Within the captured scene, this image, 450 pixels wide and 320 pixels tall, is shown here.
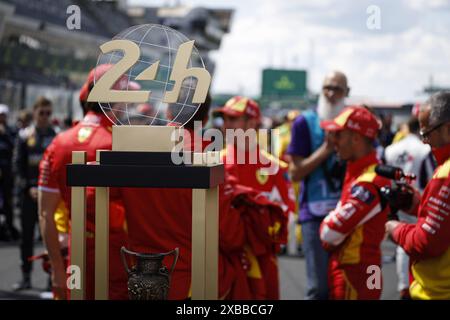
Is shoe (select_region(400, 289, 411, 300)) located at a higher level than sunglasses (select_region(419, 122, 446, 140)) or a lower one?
lower

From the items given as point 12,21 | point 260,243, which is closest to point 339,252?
point 260,243

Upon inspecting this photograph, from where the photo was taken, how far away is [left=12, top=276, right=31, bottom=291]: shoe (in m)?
7.16

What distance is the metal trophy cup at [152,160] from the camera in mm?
2297

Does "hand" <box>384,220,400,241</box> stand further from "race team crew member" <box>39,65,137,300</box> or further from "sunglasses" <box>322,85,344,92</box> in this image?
"sunglasses" <box>322,85,344,92</box>

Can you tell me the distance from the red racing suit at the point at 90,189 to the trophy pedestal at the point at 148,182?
1.23 feet

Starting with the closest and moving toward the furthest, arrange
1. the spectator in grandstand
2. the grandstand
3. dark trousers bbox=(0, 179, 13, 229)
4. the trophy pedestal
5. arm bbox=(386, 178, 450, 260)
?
the trophy pedestal, arm bbox=(386, 178, 450, 260), the spectator in grandstand, dark trousers bbox=(0, 179, 13, 229), the grandstand

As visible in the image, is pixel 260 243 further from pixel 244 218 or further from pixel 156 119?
pixel 156 119

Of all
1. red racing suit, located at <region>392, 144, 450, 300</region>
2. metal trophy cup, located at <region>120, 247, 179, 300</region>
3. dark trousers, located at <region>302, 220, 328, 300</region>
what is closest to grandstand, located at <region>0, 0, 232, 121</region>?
dark trousers, located at <region>302, 220, 328, 300</region>

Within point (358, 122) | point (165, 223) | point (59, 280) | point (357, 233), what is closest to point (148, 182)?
point (165, 223)

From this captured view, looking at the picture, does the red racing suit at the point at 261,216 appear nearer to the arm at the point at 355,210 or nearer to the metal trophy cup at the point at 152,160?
the arm at the point at 355,210

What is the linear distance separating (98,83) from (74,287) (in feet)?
2.25

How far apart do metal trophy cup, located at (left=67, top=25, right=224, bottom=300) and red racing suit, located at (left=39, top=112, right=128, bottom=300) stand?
1.42ft

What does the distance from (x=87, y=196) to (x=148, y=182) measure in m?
0.88

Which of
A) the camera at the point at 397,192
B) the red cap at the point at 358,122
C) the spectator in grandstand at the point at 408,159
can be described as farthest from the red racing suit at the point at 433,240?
the spectator in grandstand at the point at 408,159
